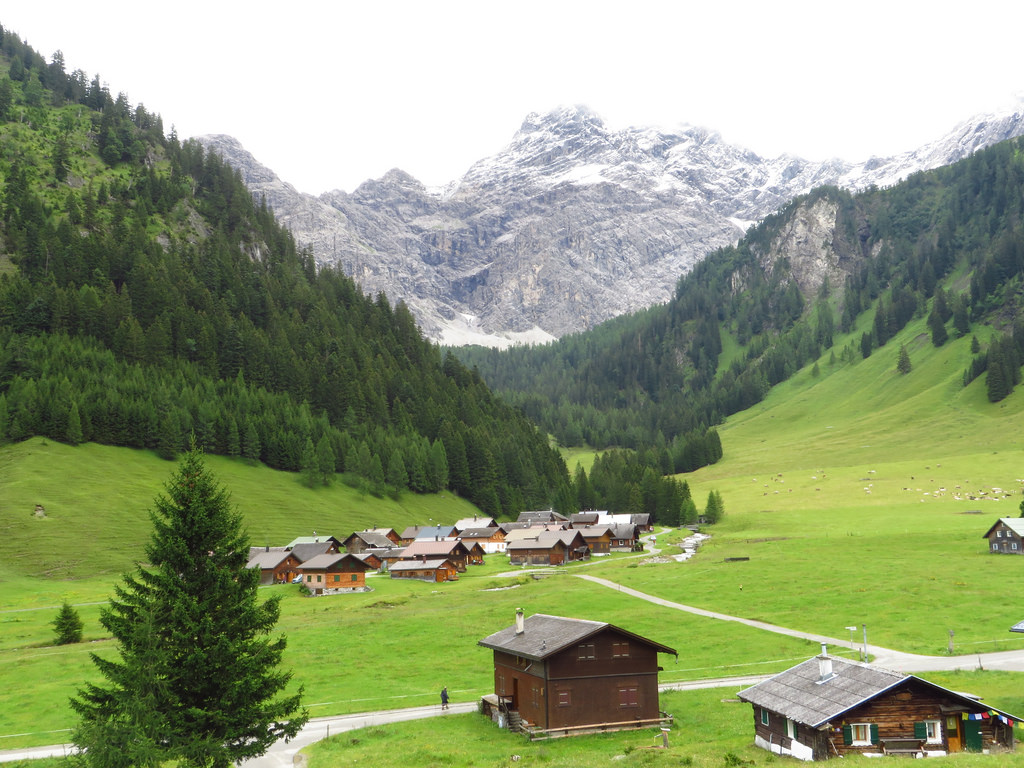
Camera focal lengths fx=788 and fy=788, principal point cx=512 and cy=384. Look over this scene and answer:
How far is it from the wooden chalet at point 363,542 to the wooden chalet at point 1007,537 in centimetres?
8879

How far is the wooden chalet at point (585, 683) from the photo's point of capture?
142 feet

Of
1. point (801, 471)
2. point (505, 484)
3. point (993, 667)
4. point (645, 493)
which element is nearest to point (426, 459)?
point (505, 484)

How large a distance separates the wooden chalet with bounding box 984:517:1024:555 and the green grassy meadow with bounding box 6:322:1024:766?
4.73 m

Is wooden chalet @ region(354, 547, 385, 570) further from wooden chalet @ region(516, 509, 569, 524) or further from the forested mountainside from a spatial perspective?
wooden chalet @ region(516, 509, 569, 524)

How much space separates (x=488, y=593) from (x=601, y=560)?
3824 cm

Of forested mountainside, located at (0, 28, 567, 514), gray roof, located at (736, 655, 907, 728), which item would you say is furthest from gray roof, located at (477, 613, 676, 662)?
forested mountainside, located at (0, 28, 567, 514)

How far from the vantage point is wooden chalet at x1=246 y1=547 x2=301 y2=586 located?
111312 mm

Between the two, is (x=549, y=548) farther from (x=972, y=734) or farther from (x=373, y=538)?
(x=972, y=734)

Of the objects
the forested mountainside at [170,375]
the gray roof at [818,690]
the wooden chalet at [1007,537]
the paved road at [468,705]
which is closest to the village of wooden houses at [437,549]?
the forested mountainside at [170,375]

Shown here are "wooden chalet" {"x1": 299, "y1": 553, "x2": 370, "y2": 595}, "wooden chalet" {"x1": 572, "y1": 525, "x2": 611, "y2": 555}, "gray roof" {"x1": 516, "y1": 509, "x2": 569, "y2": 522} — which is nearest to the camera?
"wooden chalet" {"x1": 299, "y1": 553, "x2": 370, "y2": 595}

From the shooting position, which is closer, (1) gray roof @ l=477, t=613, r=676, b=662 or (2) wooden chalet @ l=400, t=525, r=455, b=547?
(1) gray roof @ l=477, t=613, r=676, b=662

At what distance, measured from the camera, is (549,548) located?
12825 cm

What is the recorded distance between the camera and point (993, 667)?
4912 cm

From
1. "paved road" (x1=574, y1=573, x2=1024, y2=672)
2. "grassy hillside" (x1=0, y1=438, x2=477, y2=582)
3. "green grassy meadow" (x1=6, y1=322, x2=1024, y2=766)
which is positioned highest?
"grassy hillside" (x1=0, y1=438, x2=477, y2=582)
